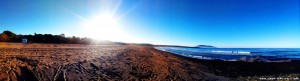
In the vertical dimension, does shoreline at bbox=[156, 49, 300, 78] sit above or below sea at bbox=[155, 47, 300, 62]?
below

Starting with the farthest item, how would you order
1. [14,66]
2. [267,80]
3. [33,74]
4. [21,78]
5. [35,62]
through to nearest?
[267,80] < [35,62] < [14,66] < [33,74] < [21,78]

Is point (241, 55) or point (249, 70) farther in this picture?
A: point (241, 55)

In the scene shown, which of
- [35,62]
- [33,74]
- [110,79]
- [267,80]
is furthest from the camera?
[267,80]

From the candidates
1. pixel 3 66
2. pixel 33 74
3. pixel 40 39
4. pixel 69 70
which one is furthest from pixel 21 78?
pixel 40 39

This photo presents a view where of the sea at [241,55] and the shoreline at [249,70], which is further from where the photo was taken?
the sea at [241,55]

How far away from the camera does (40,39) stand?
5834cm

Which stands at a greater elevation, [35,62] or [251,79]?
[35,62]

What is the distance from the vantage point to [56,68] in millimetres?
9547

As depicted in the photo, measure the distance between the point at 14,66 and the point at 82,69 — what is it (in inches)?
113

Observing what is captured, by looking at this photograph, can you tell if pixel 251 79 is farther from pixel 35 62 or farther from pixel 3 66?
pixel 3 66

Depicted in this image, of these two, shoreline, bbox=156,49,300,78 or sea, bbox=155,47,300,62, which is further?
sea, bbox=155,47,300,62

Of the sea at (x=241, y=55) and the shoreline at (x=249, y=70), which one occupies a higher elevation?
the sea at (x=241, y=55)

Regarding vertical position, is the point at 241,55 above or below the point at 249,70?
above

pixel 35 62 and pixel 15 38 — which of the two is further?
pixel 15 38
